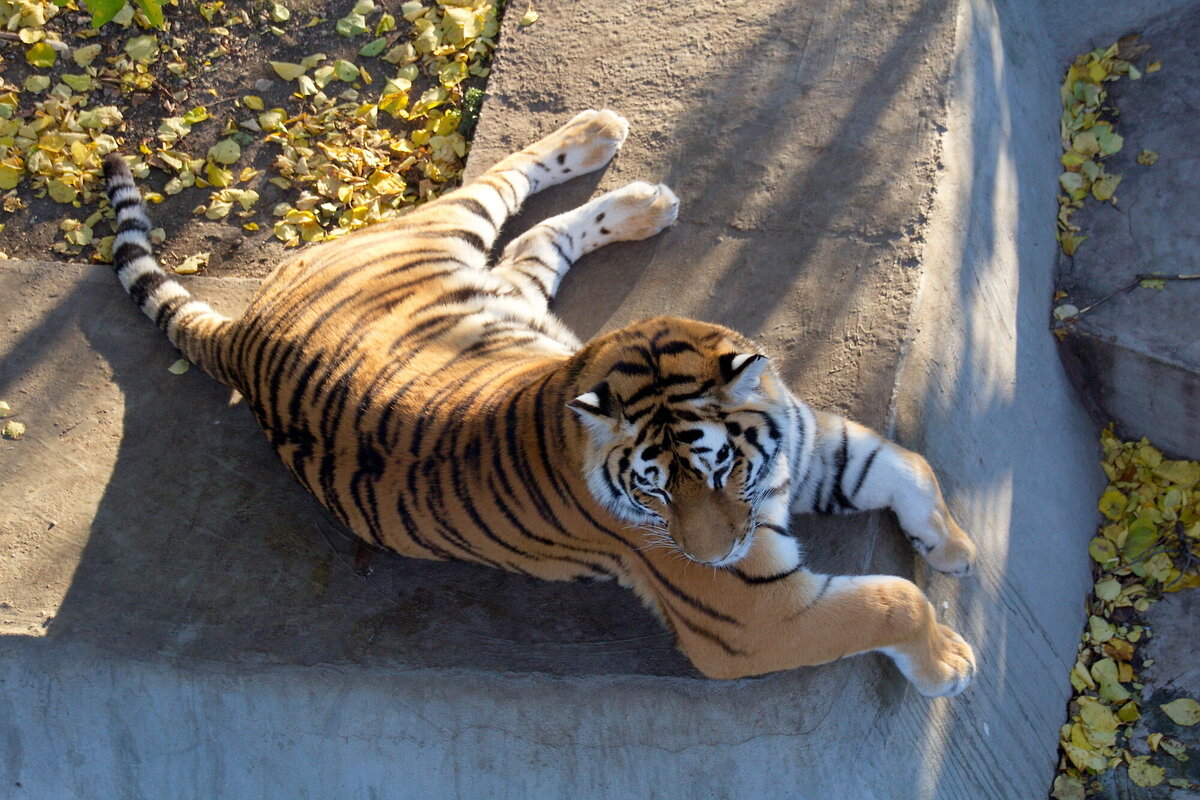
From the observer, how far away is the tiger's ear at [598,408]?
2199 mm

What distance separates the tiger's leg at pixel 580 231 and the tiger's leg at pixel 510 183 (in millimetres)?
135

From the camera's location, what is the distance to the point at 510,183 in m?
3.66

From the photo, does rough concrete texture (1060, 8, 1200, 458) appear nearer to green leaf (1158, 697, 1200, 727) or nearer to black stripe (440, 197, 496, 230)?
green leaf (1158, 697, 1200, 727)

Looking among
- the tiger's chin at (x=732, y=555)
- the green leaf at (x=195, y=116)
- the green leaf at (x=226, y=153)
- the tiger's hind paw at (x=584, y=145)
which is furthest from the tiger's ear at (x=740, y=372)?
the green leaf at (x=195, y=116)

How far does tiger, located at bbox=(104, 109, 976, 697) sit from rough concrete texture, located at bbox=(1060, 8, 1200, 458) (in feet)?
3.93

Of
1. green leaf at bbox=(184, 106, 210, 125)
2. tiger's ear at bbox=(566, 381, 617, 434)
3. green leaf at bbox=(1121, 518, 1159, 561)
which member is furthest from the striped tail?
green leaf at bbox=(1121, 518, 1159, 561)

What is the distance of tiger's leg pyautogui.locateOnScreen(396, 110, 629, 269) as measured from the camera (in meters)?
3.47

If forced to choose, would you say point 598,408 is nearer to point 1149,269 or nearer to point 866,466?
point 866,466

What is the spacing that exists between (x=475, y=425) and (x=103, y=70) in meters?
3.32

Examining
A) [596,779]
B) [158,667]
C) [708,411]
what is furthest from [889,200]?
[158,667]

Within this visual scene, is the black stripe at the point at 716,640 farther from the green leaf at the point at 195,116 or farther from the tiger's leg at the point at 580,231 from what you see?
the green leaf at the point at 195,116

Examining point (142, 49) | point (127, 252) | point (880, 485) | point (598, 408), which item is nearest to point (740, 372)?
point (598, 408)

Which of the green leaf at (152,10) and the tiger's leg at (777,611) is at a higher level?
the green leaf at (152,10)

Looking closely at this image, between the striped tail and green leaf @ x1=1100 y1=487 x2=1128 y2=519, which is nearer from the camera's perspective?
the striped tail
